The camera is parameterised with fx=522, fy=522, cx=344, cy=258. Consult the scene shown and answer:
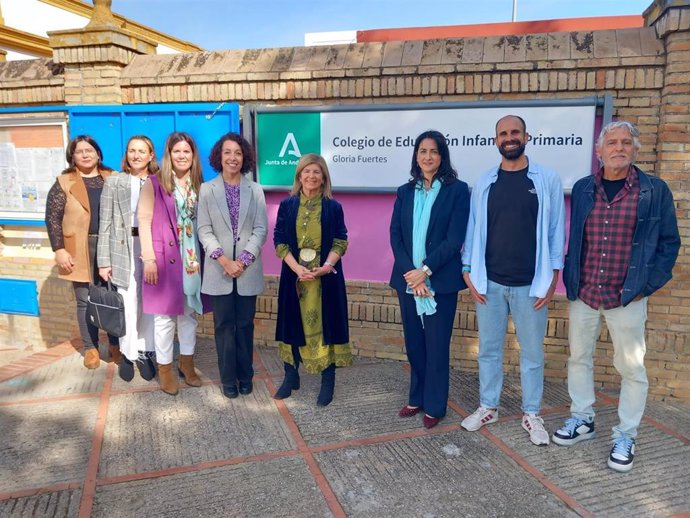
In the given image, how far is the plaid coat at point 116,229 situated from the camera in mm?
3908

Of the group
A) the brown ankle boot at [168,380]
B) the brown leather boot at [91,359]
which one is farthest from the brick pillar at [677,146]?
the brown leather boot at [91,359]

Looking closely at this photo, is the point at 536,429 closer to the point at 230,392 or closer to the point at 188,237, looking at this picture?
the point at 230,392

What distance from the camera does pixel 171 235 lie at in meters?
3.79

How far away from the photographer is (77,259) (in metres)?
4.38

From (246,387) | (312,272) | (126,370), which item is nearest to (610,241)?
(312,272)

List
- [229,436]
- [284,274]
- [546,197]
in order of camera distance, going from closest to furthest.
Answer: [546,197]
[229,436]
[284,274]

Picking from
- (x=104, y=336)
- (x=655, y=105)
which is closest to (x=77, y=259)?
(x=104, y=336)

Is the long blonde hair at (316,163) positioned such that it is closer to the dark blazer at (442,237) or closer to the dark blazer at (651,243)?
the dark blazer at (442,237)

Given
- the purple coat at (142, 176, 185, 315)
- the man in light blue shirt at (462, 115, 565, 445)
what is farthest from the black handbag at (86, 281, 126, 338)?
the man in light blue shirt at (462, 115, 565, 445)

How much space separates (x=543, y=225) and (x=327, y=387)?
1939 mm

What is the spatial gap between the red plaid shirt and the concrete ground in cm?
104

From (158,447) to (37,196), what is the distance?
3.60m

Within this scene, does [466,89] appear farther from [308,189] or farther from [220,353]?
[220,353]

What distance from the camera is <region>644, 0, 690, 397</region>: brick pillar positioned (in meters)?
3.82
